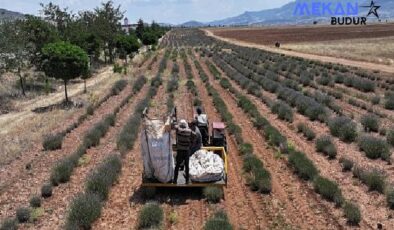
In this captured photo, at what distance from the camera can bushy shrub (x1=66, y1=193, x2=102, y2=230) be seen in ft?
33.4

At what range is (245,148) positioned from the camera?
1588 cm

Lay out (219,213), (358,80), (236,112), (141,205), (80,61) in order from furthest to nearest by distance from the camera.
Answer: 1. (358,80)
2. (80,61)
3. (236,112)
4. (141,205)
5. (219,213)

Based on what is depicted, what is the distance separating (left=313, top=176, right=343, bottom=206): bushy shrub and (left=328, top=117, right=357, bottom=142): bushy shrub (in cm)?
521

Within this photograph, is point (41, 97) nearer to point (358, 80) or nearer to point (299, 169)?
point (358, 80)

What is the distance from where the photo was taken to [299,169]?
13648 mm

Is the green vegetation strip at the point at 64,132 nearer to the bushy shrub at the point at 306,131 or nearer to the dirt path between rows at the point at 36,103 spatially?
the dirt path between rows at the point at 36,103

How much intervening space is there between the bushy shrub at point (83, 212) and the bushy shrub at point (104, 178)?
2.69 feet

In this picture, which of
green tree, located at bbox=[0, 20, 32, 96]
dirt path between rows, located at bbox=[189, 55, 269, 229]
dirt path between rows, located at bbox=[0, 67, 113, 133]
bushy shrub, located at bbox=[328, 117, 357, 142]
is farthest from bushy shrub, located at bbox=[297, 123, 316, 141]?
green tree, located at bbox=[0, 20, 32, 96]

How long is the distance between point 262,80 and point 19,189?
73.2 feet

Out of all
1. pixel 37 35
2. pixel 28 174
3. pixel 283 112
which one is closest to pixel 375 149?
pixel 283 112

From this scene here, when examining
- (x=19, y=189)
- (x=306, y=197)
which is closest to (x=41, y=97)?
(x=19, y=189)

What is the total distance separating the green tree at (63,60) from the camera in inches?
1067

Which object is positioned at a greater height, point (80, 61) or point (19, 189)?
point (80, 61)

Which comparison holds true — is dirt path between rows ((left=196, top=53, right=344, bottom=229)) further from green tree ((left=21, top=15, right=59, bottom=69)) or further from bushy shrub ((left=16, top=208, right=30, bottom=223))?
green tree ((left=21, top=15, right=59, bottom=69))
